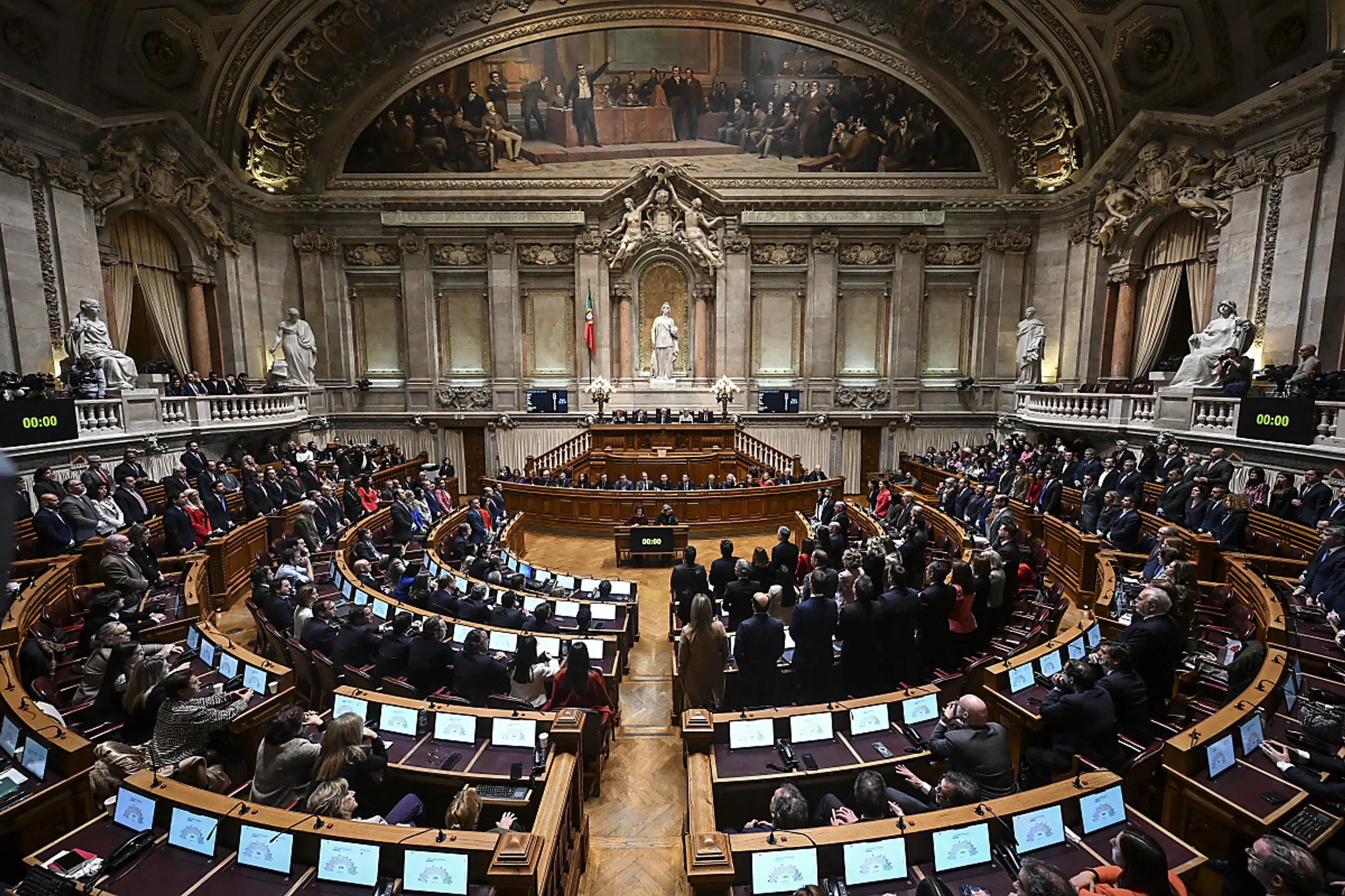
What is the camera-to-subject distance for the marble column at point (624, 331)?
20156 millimetres

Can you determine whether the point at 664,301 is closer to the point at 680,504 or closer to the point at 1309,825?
the point at 680,504

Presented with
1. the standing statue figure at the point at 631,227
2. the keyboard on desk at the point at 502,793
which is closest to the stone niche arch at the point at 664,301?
the standing statue figure at the point at 631,227

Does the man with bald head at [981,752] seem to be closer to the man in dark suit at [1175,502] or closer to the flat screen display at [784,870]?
the flat screen display at [784,870]

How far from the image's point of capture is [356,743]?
4.10 m


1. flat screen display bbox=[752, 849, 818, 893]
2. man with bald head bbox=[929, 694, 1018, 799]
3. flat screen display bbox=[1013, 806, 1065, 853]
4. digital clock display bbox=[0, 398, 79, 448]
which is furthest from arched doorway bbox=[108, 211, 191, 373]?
flat screen display bbox=[1013, 806, 1065, 853]

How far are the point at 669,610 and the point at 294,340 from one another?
601 inches

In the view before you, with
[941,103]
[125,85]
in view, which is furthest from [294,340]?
[941,103]

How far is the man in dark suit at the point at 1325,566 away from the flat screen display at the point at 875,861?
5.74m

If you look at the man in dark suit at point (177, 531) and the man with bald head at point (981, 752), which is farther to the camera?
the man in dark suit at point (177, 531)

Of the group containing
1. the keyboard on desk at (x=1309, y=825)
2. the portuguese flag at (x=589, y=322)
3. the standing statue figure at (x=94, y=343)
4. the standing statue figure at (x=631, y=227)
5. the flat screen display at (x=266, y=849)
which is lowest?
the flat screen display at (x=266, y=849)

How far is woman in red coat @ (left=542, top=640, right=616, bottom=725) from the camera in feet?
Result: 17.6

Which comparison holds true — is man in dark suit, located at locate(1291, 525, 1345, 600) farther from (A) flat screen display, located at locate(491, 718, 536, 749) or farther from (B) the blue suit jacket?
(A) flat screen display, located at locate(491, 718, 536, 749)

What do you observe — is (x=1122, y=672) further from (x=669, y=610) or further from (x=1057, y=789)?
(x=669, y=610)

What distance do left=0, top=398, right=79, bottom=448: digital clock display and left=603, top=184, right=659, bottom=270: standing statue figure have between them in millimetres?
13326
